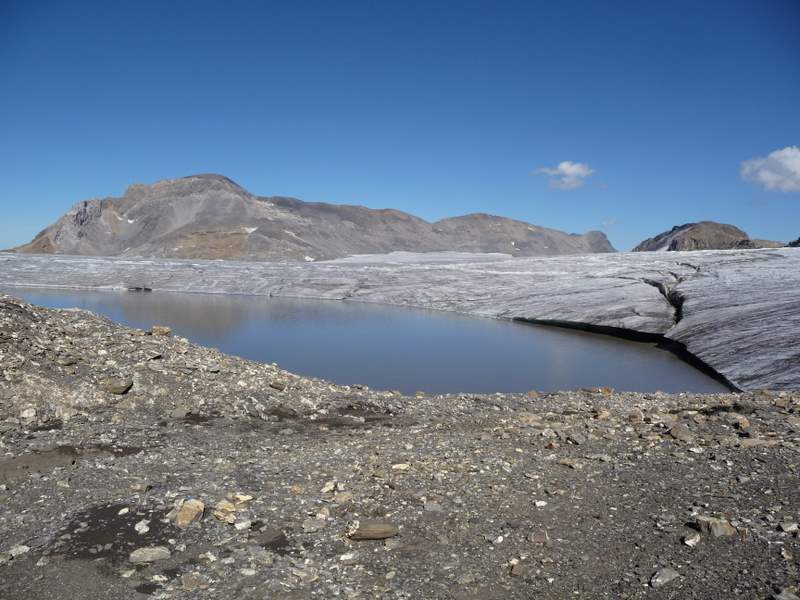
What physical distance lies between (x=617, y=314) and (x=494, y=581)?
71.3 ft

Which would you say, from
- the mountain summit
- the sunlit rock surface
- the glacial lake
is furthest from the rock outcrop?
the glacial lake

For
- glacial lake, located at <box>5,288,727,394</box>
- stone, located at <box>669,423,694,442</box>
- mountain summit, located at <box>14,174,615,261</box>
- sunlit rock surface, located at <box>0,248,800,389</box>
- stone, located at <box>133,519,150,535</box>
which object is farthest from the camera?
mountain summit, located at <box>14,174,615,261</box>

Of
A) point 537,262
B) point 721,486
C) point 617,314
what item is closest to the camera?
point 721,486

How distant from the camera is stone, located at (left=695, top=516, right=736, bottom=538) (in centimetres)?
423

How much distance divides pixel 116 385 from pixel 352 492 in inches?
148

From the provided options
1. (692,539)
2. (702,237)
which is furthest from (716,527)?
(702,237)

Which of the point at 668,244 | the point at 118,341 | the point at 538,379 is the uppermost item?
the point at 668,244

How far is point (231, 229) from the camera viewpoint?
73000 mm

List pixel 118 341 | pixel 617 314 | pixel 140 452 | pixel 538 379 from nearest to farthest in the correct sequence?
1. pixel 140 452
2. pixel 118 341
3. pixel 538 379
4. pixel 617 314

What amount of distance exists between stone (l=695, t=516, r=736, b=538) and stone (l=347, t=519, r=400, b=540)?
2104mm

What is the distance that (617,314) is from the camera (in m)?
24.2

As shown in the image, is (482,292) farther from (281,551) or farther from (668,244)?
(668,244)

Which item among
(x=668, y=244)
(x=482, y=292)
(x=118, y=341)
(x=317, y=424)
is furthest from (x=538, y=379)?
(x=668, y=244)

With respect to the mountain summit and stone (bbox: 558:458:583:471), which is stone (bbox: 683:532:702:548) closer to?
stone (bbox: 558:458:583:471)
